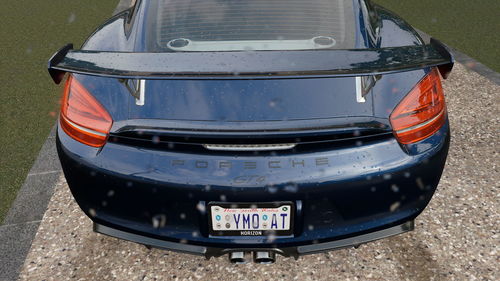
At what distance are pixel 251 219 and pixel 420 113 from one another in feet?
2.93

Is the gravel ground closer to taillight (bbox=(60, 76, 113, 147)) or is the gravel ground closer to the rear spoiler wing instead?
taillight (bbox=(60, 76, 113, 147))

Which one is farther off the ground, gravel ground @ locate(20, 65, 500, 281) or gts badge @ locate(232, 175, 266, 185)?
gts badge @ locate(232, 175, 266, 185)

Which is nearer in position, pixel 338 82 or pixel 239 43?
pixel 338 82

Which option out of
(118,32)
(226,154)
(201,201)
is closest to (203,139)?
(226,154)

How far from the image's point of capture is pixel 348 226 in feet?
6.43

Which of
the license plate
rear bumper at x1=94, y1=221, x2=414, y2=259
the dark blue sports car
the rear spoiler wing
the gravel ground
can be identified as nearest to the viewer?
the rear spoiler wing

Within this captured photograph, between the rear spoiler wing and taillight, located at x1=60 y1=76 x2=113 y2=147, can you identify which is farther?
taillight, located at x1=60 y1=76 x2=113 y2=147

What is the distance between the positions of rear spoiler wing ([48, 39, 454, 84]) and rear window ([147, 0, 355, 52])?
533 mm

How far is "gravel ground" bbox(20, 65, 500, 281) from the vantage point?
7.89 ft

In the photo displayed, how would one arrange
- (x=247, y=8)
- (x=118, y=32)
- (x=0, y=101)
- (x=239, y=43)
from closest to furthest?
(x=239, y=43) → (x=247, y=8) → (x=118, y=32) → (x=0, y=101)

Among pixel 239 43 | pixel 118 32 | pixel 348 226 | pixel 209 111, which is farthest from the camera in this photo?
pixel 118 32

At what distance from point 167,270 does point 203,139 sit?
1033mm

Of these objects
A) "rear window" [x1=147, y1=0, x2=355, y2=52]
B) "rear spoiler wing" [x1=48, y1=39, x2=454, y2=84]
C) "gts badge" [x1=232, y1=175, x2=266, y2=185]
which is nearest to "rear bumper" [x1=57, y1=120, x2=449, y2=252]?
"gts badge" [x1=232, y1=175, x2=266, y2=185]

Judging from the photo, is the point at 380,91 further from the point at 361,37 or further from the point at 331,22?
the point at 331,22
